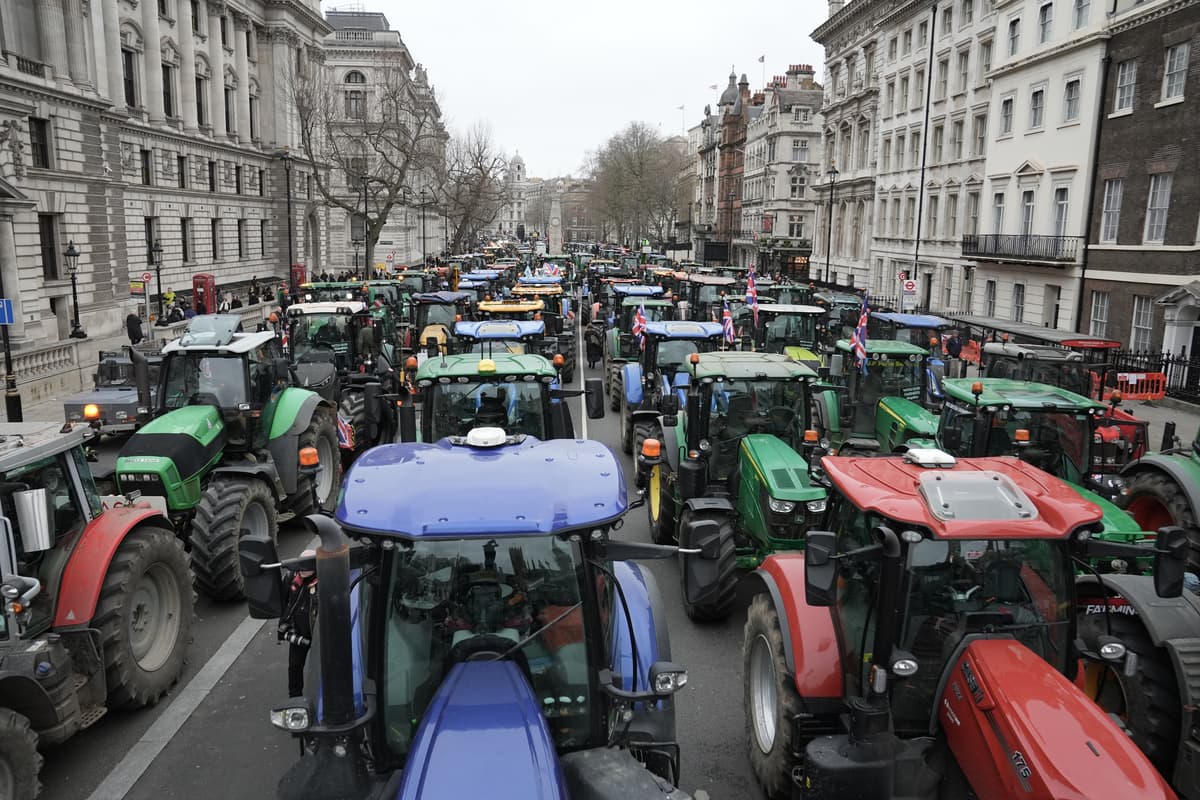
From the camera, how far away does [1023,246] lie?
3156cm

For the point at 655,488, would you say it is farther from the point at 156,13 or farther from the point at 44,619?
the point at 156,13

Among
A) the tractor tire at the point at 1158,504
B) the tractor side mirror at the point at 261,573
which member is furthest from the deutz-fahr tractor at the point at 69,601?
the tractor tire at the point at 1158,504

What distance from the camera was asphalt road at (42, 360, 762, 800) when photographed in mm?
6105

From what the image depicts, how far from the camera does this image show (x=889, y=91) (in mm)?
46031

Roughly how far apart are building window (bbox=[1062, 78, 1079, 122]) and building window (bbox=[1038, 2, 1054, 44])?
2.33m

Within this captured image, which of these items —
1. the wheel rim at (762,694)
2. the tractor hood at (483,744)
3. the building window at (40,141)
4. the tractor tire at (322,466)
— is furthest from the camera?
the building window at (40,141)

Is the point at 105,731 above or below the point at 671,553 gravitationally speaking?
below

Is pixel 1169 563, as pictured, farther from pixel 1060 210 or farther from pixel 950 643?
pixel 1060 210

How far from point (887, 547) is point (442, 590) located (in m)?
2.19

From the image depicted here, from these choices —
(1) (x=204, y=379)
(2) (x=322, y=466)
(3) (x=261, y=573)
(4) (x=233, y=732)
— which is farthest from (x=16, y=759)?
(2) (x=322, y=466)

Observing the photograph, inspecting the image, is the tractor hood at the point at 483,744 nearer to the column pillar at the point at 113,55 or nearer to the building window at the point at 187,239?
the column pillar at the point at 113,55

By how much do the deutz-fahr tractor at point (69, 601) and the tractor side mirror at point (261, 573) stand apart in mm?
2149

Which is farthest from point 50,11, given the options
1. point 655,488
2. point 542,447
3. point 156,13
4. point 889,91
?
point 889,91

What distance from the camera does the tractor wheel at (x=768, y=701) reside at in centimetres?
524
